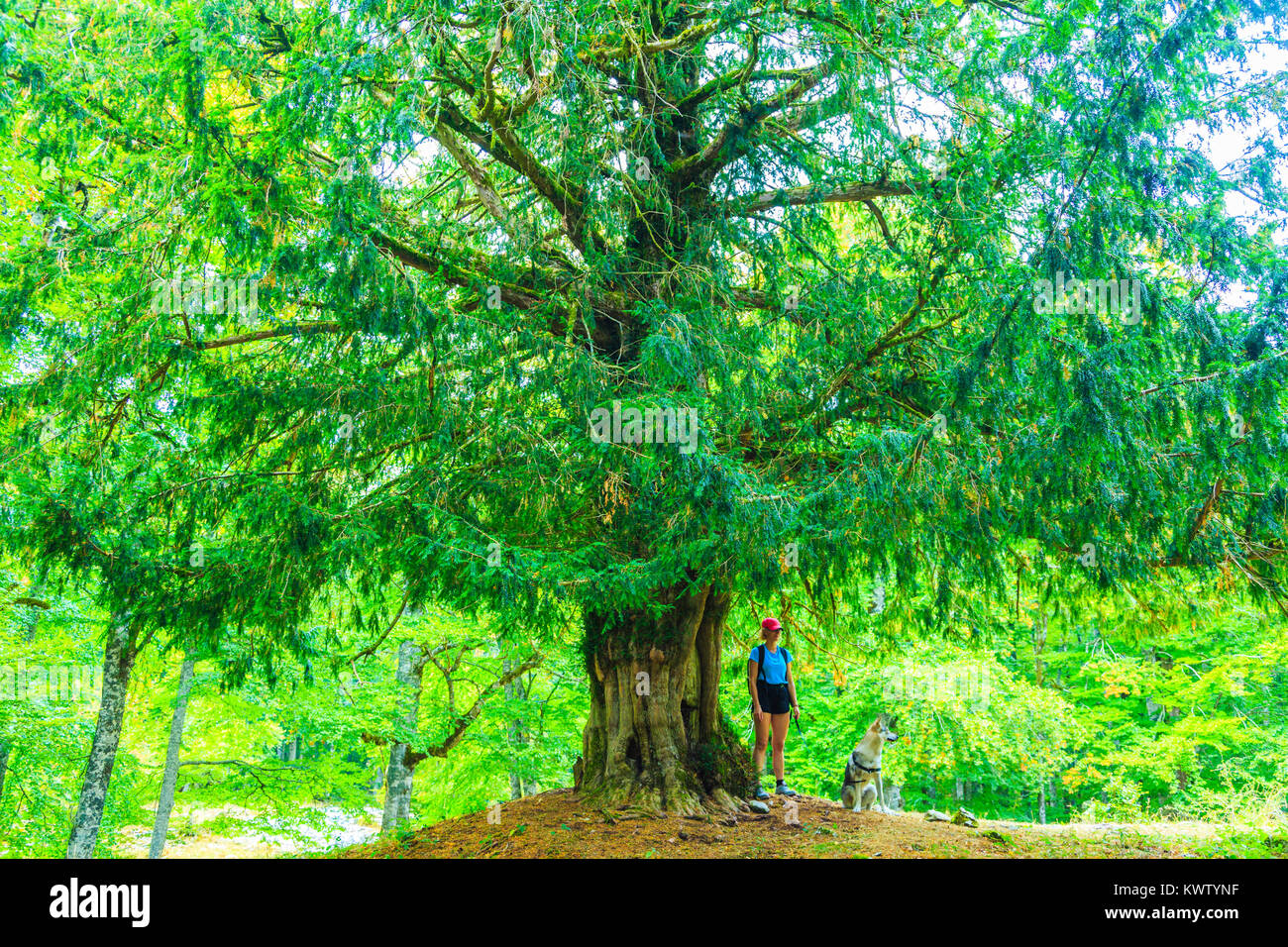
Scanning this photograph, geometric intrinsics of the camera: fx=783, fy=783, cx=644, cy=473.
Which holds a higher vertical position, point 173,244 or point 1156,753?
point 173,244

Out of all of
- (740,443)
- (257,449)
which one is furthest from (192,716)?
(740,443)

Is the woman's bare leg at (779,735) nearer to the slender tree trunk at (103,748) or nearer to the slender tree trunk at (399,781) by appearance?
the slender tree trunk at (399,781)

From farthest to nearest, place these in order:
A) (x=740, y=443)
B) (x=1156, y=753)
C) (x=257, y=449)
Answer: (x=1156, y=753) → (x=257, y=449) → (x=740, y=443)

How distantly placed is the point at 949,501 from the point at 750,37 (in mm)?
3530

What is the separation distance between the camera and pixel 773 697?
20.9 ft

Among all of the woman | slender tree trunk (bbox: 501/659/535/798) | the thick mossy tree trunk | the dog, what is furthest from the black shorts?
slender tree trunk (bbox: 501/659/535/798)

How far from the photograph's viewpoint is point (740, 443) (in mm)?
Answer: 6047

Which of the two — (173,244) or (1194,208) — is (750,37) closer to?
(1194,208)

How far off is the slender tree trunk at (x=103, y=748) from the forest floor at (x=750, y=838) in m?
4.54
